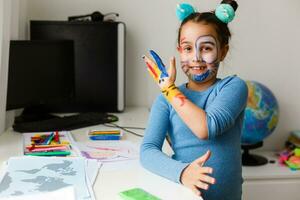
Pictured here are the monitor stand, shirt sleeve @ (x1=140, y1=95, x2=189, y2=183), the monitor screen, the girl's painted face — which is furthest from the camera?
the monitor stand

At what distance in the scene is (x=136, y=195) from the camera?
95 centimetres

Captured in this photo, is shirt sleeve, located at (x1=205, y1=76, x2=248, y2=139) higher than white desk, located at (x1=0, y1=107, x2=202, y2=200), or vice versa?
shirt sleeve, located at (x1=205, y1=76, x2=248, y2=139)

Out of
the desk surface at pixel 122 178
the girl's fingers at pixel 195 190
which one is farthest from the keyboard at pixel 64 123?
the girl's fingers at pixel 195 190

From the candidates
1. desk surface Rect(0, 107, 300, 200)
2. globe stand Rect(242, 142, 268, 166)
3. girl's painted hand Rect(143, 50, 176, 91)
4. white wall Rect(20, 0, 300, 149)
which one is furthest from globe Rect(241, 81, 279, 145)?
girl's painted hand Rect(143, 50, 176, 91)

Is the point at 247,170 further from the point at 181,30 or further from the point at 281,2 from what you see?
the point at 181,30

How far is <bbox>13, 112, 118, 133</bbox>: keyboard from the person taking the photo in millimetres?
1601

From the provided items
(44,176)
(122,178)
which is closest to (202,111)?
(122,178)

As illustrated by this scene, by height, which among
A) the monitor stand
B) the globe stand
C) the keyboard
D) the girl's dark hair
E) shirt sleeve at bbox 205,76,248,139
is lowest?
the globe stand

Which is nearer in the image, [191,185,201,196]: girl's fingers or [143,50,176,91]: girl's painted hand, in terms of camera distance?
[191,185,201,196]: girl's fingers

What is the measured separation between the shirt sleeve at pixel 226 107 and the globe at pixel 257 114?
0.91 m

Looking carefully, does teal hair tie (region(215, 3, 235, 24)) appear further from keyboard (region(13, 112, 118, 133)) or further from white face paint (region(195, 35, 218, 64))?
keyboard (region(13, 112, 118, 133))

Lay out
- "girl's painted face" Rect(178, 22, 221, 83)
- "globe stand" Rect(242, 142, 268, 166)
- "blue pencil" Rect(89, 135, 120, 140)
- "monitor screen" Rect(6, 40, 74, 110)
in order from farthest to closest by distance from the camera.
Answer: "globe stand" Rect(242, 142, 268, 166)
"monitor screen" Rect(6, 40, 74, 110)
"blue pencil" Rect(89, 135, 120, 140)
"girl's painted face" Rect(178, 22, 221, 83)

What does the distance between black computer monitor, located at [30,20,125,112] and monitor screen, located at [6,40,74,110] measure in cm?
14

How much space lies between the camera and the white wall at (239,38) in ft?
7.04
